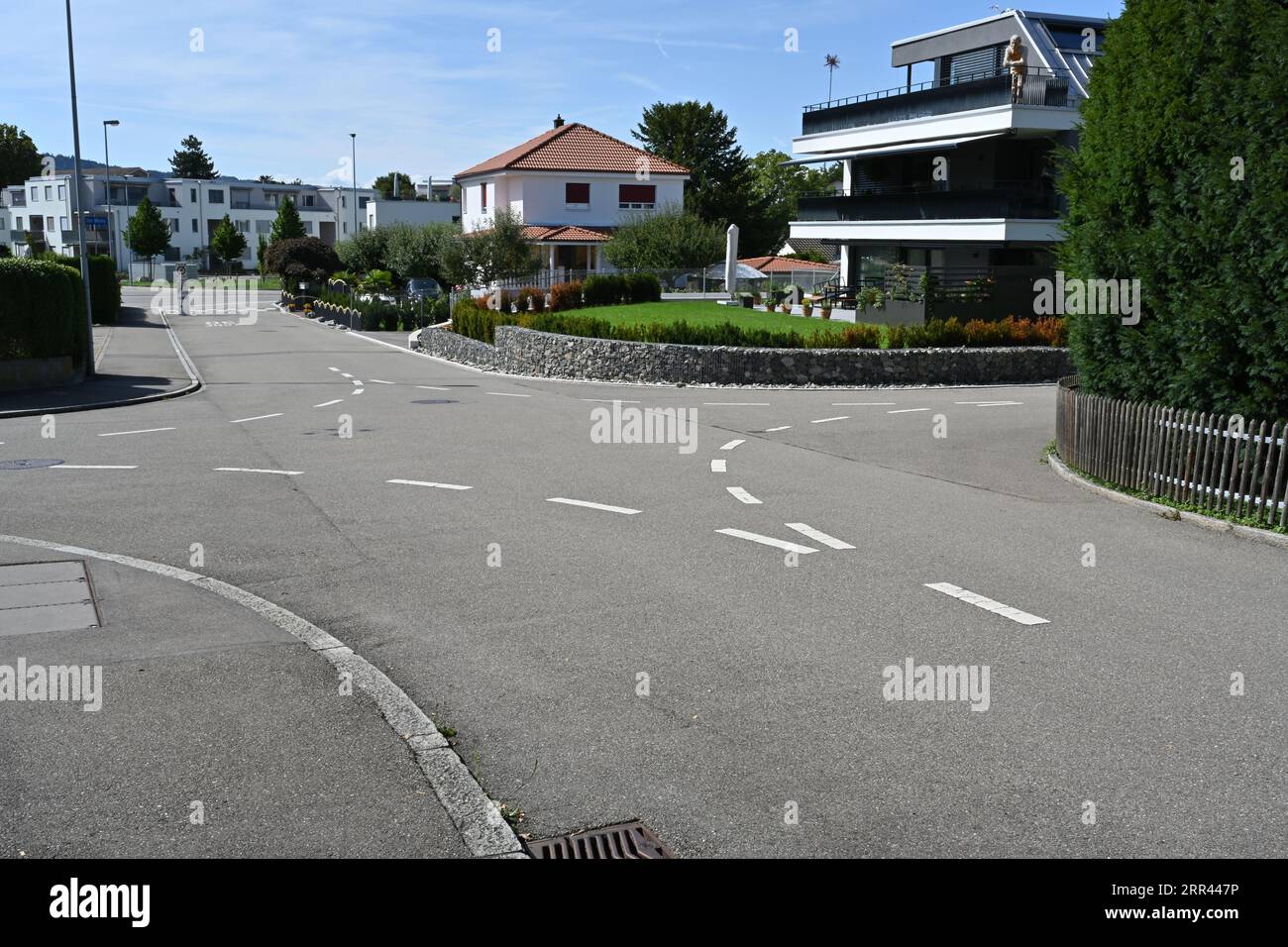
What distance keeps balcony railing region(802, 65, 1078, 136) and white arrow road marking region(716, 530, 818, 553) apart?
29179 mm

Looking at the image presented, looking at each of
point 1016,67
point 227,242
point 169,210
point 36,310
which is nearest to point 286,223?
point 227,242

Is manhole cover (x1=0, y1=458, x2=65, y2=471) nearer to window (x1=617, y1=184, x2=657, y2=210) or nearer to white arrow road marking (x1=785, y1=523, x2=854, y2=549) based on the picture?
white arrow road marking (x1=785, y1=523, x2=854, y2=549)

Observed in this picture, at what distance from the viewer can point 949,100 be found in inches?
1507

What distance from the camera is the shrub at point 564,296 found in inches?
1602

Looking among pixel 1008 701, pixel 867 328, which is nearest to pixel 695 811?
pixel 1008 701

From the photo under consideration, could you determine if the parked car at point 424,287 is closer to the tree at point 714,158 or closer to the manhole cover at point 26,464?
the tree at point 714,158

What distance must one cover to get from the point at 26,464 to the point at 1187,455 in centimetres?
1361

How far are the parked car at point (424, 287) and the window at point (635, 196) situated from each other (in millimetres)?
12044

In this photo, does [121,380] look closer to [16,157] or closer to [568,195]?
[568,195]

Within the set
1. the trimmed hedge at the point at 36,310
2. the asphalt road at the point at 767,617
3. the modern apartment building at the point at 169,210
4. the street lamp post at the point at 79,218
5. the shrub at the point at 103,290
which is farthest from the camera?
the modern apartment building at the point at 169,210

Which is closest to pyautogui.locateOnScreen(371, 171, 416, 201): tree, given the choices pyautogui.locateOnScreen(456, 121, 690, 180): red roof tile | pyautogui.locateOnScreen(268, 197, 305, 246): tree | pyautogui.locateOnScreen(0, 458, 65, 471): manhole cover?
pyautogui.locateOnScreen(268, 197, 305, 246): tree

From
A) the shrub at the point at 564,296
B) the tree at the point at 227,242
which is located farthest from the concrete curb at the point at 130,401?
the tree at the point at 227,242
